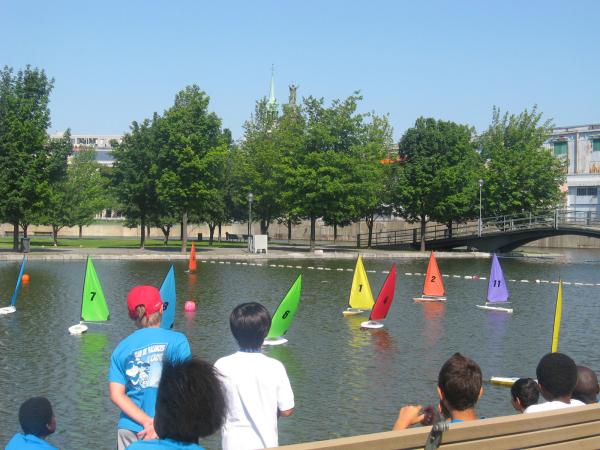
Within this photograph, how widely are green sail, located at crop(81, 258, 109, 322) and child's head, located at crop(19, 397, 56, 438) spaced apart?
48.1 ft

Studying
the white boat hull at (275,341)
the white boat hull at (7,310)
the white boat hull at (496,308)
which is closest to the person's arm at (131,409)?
the white boat hull at (275,341)

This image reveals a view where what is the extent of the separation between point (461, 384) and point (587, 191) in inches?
3311

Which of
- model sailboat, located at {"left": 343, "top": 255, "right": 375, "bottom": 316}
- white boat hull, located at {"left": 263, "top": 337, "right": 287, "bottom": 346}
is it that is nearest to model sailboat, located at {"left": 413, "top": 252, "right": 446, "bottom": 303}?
model sailboat, located at {"left": 343, "top": 255, "right": 375, "bottom": 316}

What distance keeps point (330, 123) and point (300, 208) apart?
21.2 feet

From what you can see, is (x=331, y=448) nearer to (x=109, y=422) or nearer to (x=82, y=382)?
(x=109, y=422)

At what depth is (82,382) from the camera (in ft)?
44.3

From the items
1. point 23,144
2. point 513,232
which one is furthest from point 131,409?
point 513,232

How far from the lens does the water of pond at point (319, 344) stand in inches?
456

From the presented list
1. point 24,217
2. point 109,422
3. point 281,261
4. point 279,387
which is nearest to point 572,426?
point 279,387

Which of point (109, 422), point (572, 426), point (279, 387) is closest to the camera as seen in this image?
point (572, 426)

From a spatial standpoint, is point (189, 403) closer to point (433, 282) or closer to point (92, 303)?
point (92, 303)

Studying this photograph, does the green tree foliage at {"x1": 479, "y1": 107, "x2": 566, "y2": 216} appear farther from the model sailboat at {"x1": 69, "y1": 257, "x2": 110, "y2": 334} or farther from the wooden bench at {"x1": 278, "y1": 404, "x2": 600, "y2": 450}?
the wooden bench at {"x1": 278, "y1": 404, "x2": 600, "y2": 450}

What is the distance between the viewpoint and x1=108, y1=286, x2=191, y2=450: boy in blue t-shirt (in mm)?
5509

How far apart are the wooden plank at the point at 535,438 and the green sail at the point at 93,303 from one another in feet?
52.0
